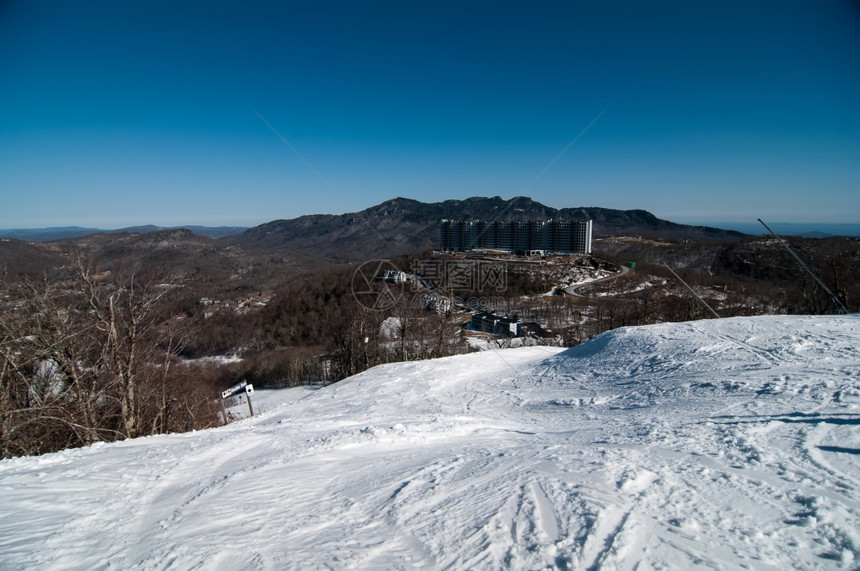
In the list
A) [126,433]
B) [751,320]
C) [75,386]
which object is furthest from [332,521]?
[751,320]

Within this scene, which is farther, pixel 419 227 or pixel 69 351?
pixel 419 227

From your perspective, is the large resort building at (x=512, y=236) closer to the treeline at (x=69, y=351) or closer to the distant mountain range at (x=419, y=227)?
the distant mountain range at (x=419, y=227)

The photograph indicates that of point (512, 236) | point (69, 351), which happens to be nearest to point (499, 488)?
point (69, 351)

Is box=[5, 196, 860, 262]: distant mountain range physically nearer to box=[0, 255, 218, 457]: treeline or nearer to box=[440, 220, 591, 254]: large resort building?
box=[440, 220, 591, 254]: large resort building

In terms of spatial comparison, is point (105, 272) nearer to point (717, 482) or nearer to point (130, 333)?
point (130, 333)

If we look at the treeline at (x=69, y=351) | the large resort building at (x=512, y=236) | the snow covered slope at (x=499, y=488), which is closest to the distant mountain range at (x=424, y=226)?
the large resort building at (x=512, y=236)

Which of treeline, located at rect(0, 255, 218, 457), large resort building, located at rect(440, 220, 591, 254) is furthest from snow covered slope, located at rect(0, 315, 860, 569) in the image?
large resort building, located at rect(440, 220, 591, 254)

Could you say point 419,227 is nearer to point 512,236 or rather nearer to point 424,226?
point 424,226

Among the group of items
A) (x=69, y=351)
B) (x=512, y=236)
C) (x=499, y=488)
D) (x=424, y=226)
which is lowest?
(x=499, y=488)
